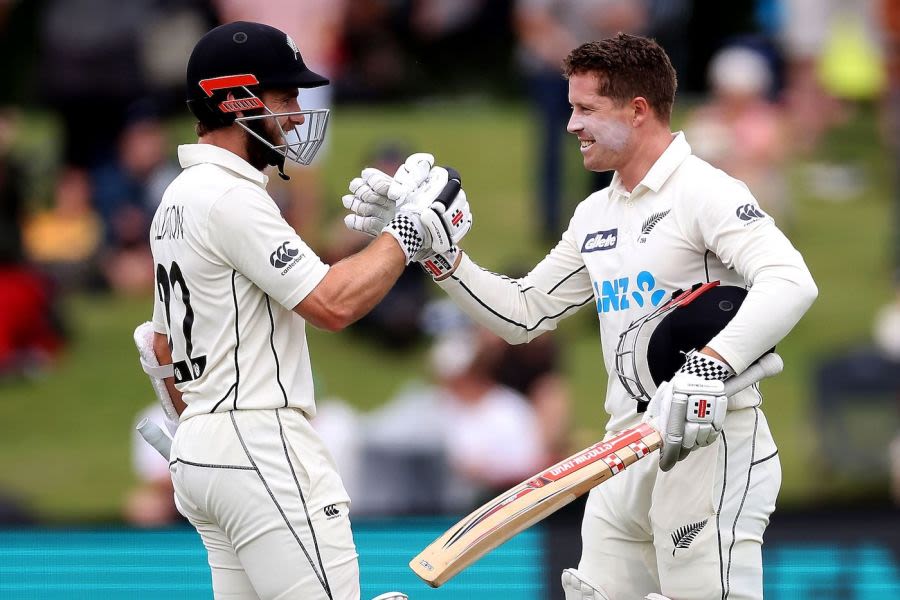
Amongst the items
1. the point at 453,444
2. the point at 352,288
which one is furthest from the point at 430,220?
the point at 453,444

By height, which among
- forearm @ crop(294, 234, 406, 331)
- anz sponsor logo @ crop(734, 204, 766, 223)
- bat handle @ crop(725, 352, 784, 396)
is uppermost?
anz sponsor logo @ crop(734, 204, 766, 223)

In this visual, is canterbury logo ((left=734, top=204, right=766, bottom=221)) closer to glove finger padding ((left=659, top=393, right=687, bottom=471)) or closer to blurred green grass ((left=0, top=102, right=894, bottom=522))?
glove finger padding ((left=659, top=393, right=687, bottom=471))

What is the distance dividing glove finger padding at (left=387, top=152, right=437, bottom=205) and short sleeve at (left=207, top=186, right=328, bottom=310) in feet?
1.57

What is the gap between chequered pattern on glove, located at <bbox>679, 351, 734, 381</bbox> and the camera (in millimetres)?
3936

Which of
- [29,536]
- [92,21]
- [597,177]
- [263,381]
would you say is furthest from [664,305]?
[92,21]

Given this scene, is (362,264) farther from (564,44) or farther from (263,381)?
(564,44)

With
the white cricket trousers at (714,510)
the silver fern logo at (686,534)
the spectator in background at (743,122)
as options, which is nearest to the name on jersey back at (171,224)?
the white cricket trousers at (714,510)

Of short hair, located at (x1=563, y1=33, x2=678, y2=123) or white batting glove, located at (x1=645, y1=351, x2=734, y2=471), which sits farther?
short hair, located at (x1=563, y1=33, x2=678, y2=123)

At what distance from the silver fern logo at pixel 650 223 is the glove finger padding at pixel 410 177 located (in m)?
0.65

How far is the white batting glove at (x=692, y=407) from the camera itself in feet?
12.8

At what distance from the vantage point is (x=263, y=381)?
387 centimetres

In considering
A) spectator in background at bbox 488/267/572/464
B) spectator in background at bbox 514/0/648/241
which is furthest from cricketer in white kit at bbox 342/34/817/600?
spectator in background at bbox 514/0/648/241

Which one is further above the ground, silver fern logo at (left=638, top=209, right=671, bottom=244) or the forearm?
silver fern logo at (left=638, top=209, right=671, bottom=244)

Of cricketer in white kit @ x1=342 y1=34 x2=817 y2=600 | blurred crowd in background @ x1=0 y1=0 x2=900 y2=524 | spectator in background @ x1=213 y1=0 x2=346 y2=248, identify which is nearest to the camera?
cricketer in white kit @ x1=342 y1=34 x2=817 y2=600
